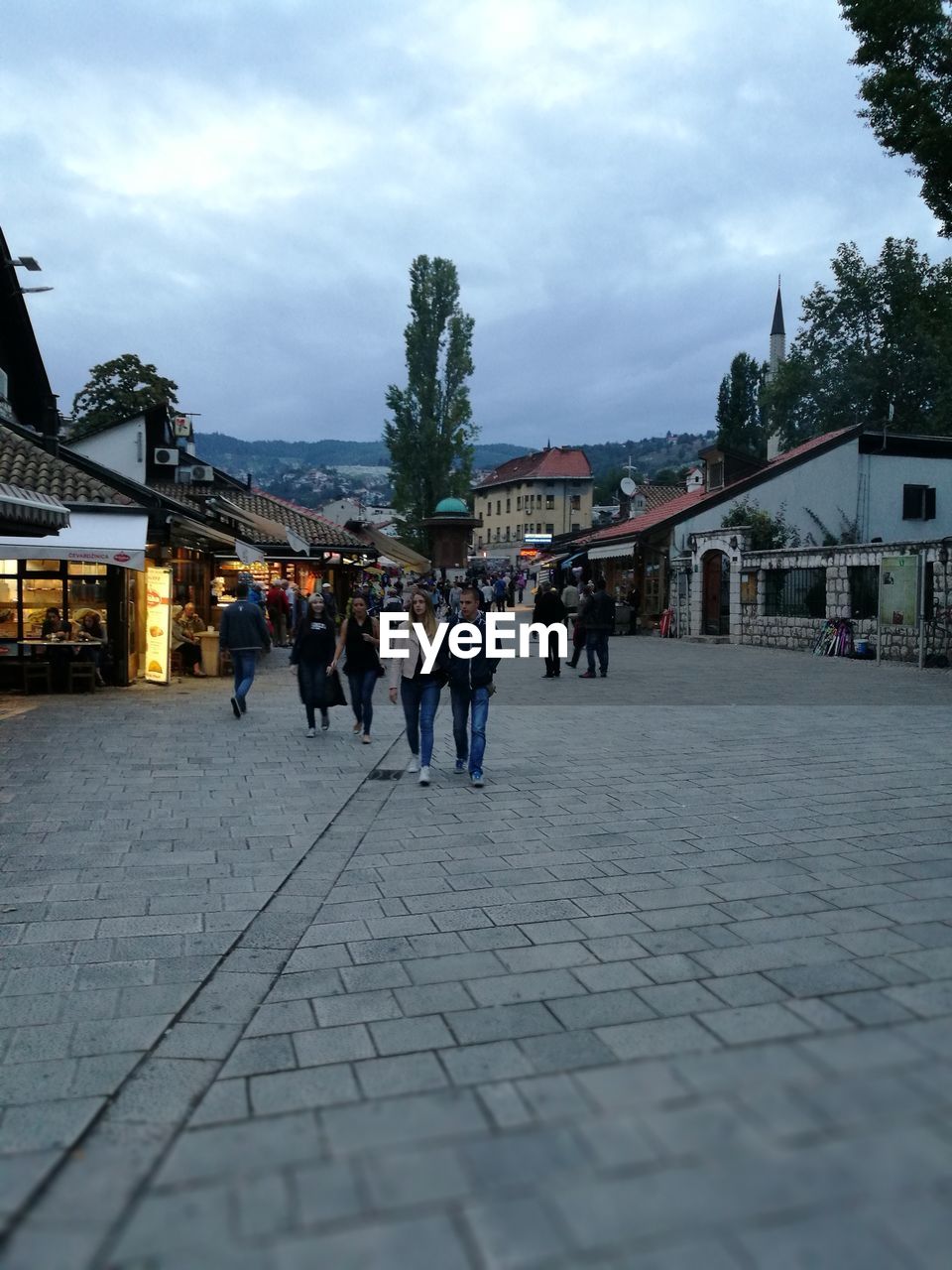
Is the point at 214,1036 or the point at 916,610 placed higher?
the point at 916,610

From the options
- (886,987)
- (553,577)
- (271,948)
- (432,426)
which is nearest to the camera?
(886,987)

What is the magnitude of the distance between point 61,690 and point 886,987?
13.5 meters

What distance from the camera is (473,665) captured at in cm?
823

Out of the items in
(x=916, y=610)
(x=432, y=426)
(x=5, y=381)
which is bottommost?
(x=916, y=610)

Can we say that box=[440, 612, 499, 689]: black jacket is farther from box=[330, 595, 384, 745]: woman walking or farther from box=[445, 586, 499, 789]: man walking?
box=[330, 595, 384, 745]: woman walking

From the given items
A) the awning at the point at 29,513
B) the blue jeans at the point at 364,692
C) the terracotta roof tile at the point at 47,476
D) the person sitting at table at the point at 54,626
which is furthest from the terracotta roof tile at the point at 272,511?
the blue jeans at the point at 364,692

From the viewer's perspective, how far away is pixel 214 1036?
355 cm

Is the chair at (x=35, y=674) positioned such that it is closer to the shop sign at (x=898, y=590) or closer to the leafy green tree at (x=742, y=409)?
the shop sign at (x=898, y=590)

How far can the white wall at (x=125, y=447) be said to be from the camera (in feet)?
86.6

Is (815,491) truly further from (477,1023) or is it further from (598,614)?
(477,1023)

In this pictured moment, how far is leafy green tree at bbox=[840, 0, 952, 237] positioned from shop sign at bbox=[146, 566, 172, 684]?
13.3 metres

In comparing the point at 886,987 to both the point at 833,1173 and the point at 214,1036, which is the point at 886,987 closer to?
the point at 833,1173

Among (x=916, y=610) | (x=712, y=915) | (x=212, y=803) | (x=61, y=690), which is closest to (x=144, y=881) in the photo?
(x=212, y=803)

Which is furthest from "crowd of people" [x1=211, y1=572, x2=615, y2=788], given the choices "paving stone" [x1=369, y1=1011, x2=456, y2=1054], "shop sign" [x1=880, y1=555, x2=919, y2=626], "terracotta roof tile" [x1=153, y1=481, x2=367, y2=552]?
"terracotta roof tile" [x1=153, y1=481, x2=367, y2=552]
